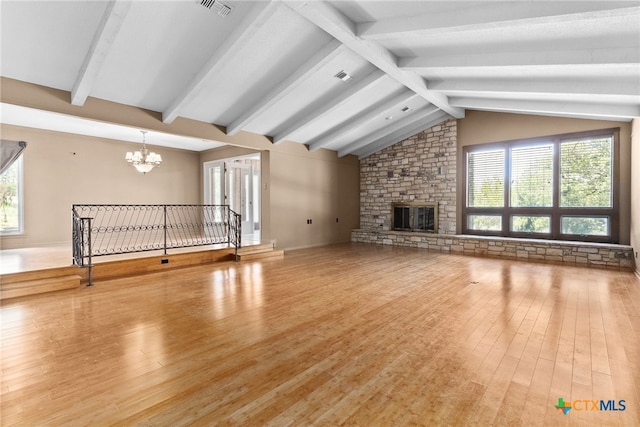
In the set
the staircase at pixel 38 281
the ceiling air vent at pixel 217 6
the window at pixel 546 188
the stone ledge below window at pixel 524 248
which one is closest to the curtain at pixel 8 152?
the staircase at pixel 38 281

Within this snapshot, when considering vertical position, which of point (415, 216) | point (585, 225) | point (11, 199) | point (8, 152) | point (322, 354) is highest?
point (8, 152)

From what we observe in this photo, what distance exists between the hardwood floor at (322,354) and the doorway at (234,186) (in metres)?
4.64

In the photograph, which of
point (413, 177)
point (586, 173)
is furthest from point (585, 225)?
point (413, 177)

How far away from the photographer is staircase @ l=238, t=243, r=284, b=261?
22.1 feet

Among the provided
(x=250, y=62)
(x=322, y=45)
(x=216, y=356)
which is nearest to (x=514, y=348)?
(x=216, y=356)

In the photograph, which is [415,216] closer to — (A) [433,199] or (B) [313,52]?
(A) [433,199]

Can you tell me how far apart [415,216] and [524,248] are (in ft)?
9.41

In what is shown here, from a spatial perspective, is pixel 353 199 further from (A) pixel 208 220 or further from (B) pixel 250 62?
(B) pixel 250 62

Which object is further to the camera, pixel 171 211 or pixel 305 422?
pixel 171 211

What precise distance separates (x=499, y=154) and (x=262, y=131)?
18.9 ft

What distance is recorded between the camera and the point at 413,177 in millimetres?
8898

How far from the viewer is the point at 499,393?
196 cm

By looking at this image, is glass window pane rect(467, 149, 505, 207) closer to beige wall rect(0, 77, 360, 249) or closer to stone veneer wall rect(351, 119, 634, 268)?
stone veneer wall rect(351, 119, 634, 268)

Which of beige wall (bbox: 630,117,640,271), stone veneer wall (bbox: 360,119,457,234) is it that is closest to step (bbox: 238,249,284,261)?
stone veneer wall (bbox: 360,119,457,234)
